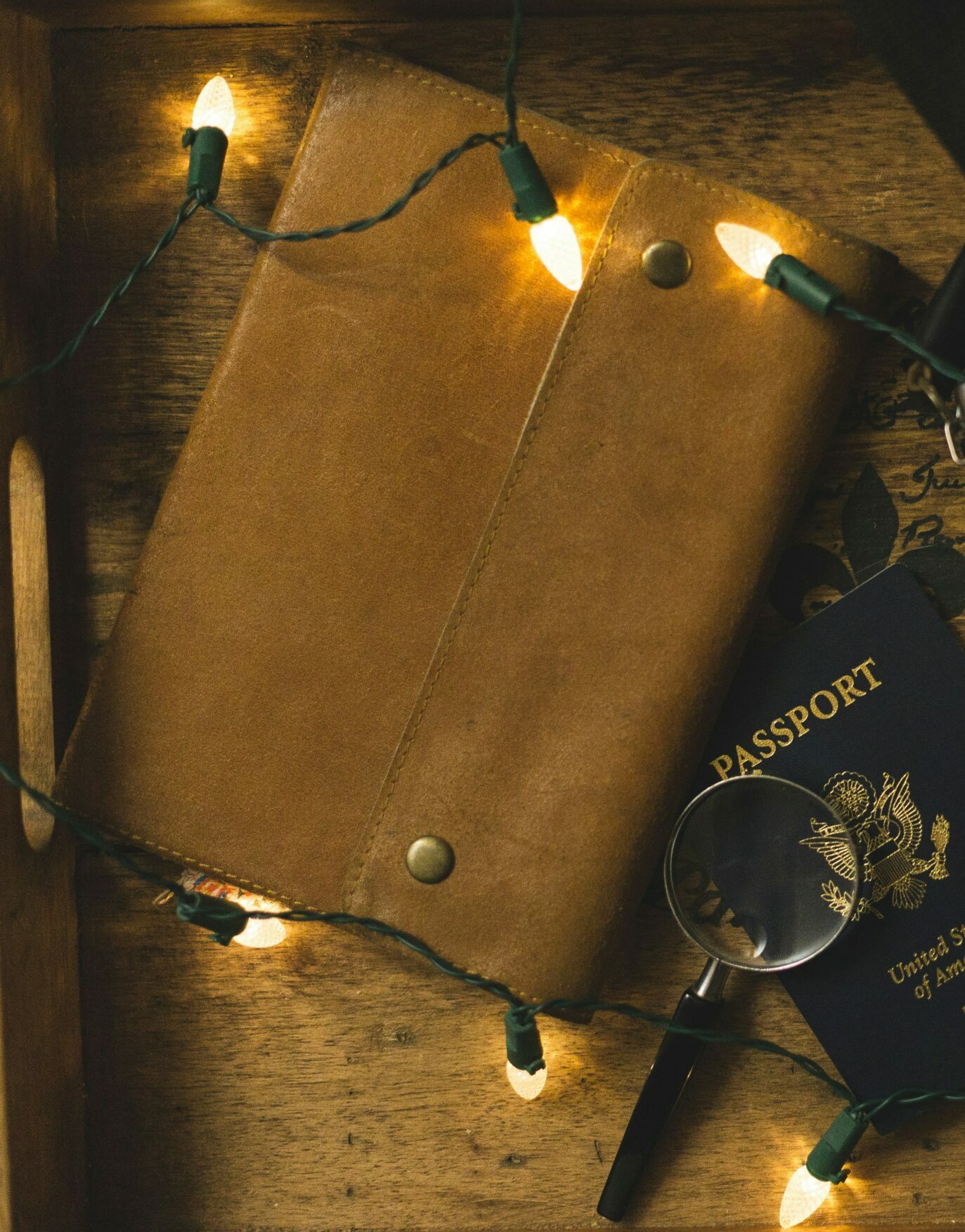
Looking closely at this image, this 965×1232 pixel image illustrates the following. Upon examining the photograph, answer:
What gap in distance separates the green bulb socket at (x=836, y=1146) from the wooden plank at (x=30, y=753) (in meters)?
0.65

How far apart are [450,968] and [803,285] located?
1.96ft

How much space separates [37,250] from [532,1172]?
931 millimetres

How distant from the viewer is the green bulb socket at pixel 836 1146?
0.87m

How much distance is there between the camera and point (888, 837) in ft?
2.94

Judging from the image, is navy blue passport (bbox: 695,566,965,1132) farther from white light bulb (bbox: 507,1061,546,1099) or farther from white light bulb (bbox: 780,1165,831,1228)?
white light bulb (bbox: 507,1061,546,1099)

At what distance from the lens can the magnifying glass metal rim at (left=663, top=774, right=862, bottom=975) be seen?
0.87 m

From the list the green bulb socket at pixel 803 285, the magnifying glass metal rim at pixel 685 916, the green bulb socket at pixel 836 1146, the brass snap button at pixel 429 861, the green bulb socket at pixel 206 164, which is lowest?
the green bulb socket at pixel 836 1146

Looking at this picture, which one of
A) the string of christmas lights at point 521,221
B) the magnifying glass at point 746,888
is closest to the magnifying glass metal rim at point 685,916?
the magnifying glass at point 746,888

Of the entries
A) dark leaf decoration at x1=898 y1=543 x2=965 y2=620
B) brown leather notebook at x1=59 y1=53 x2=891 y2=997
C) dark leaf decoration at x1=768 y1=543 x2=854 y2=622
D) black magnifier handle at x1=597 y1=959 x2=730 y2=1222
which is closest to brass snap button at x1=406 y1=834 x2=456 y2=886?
brown leather notebook at x1=59 y1=53 x2=891 y2=997

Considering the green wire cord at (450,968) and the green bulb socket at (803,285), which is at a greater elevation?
the green bulb socket at (803,285)

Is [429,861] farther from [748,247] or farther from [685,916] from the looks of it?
[748,247]

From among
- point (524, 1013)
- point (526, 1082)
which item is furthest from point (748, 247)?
point (526, 1082)

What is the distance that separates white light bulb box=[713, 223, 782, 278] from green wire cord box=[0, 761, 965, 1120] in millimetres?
591

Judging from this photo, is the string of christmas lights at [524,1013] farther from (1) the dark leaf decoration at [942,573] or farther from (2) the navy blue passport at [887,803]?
(1) the dark leaf decoration at [942,573]
